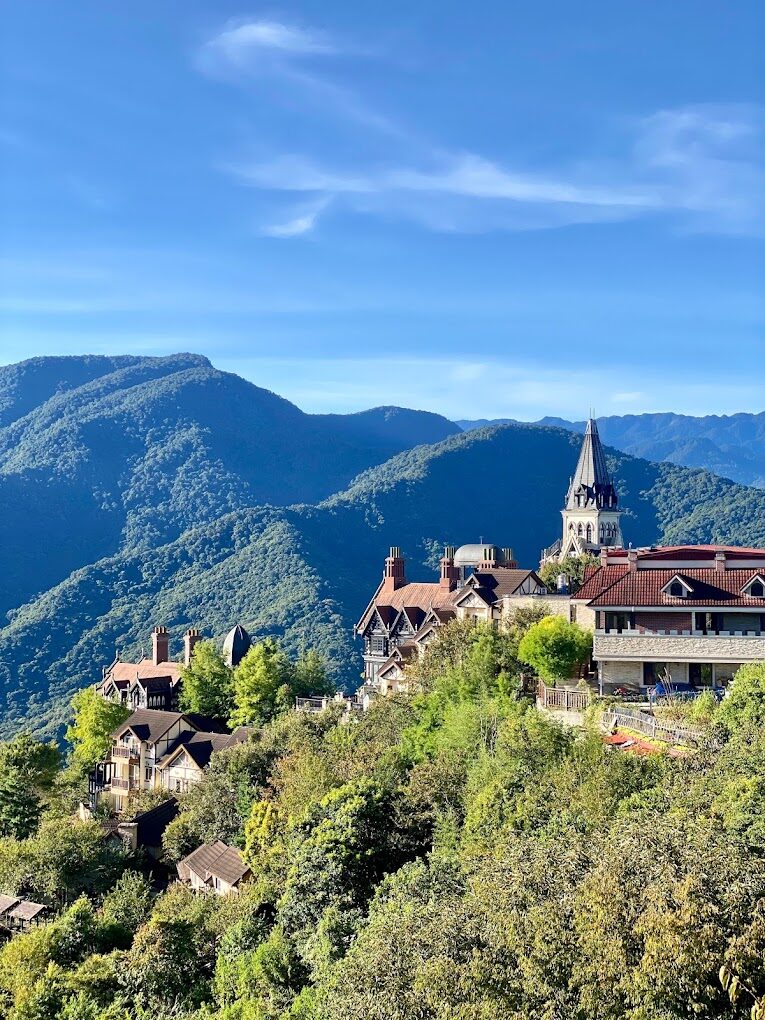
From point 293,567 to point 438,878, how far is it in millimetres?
110748

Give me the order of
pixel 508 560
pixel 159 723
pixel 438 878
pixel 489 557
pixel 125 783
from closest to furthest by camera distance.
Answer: pixel 438 878 < pixel 159 723 < pixel 125 783 < pixel 508 560 < pixel 489 557

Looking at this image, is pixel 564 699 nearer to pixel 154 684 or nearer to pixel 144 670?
pixel 154 684

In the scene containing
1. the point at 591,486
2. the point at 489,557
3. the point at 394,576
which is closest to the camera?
Result: the point at 394,576

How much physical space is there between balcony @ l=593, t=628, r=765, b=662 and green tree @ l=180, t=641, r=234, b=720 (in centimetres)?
2883

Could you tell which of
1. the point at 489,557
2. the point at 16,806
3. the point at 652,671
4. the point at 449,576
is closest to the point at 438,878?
the point at 652,671

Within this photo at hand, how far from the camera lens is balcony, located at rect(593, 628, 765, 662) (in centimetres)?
3462

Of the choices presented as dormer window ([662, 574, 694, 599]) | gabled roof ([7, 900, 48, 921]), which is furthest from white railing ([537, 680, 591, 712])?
gabled roof ([7, 900, 48, 921])

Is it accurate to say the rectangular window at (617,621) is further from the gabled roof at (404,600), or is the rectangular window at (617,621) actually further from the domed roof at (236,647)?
the domed roof at (236,647)

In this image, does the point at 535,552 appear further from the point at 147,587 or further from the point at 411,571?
the point at 147,587

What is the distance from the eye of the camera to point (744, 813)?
21.1 meters

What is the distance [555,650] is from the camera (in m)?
36.1

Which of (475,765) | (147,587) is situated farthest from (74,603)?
(475,765)

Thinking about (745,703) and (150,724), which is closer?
(745,703)

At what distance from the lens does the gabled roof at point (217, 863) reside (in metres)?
36.4
